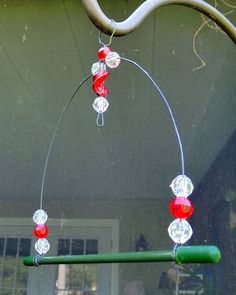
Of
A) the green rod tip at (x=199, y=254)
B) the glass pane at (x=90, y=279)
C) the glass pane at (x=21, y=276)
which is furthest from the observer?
the glass pane at (x=21, y=276)

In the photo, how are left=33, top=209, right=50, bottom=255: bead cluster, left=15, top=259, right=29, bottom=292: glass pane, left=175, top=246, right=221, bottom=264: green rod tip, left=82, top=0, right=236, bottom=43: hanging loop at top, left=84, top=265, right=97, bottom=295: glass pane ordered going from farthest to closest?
left=15, top=259, right=29, bottom=292: glass pane, left=84, top=265, right=97, bottom=295: glass pane, left=33, top=209, right=50, bottom=255: bead cluster, left=82, top=0, right=236, bottom=43: hanging loop at top, left=175, top=246, right=221, bottom=264: green rod tip

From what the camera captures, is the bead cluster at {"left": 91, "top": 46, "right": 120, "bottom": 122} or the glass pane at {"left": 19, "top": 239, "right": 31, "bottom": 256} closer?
the bead cluster at {"left": 91, "top": 46, "right": 120, "bottom": 122}

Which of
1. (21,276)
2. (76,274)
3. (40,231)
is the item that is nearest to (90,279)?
(76,274)

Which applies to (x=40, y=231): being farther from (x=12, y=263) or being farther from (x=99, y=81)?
(x=12, y=263)

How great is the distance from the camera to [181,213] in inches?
16.3

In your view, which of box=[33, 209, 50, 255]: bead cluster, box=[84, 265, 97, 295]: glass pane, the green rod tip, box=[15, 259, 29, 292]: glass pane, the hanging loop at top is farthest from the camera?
box=[15, 259, 29, 292]: glass pane

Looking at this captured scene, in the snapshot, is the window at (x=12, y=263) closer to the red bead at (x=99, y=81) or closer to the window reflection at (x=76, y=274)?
the window reflection at (x=76, y=274)

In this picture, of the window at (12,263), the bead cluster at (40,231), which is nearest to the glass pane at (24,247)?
the window at (12,263)

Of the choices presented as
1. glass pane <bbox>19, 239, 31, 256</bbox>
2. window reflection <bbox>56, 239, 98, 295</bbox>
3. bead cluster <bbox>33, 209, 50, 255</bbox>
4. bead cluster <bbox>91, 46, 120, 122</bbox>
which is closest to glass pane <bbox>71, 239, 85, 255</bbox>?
window reflection <bbox>56, 239, 98, 295</bbox>

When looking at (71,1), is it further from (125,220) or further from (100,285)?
(100,285)

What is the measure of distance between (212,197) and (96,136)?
477 millimetres

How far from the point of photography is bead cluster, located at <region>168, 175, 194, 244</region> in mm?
404

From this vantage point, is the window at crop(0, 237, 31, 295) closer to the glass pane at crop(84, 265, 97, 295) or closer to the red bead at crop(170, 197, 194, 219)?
the glass pane at crop(84, 265, 97, 295)

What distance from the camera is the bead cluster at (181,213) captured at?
1.33 ft
